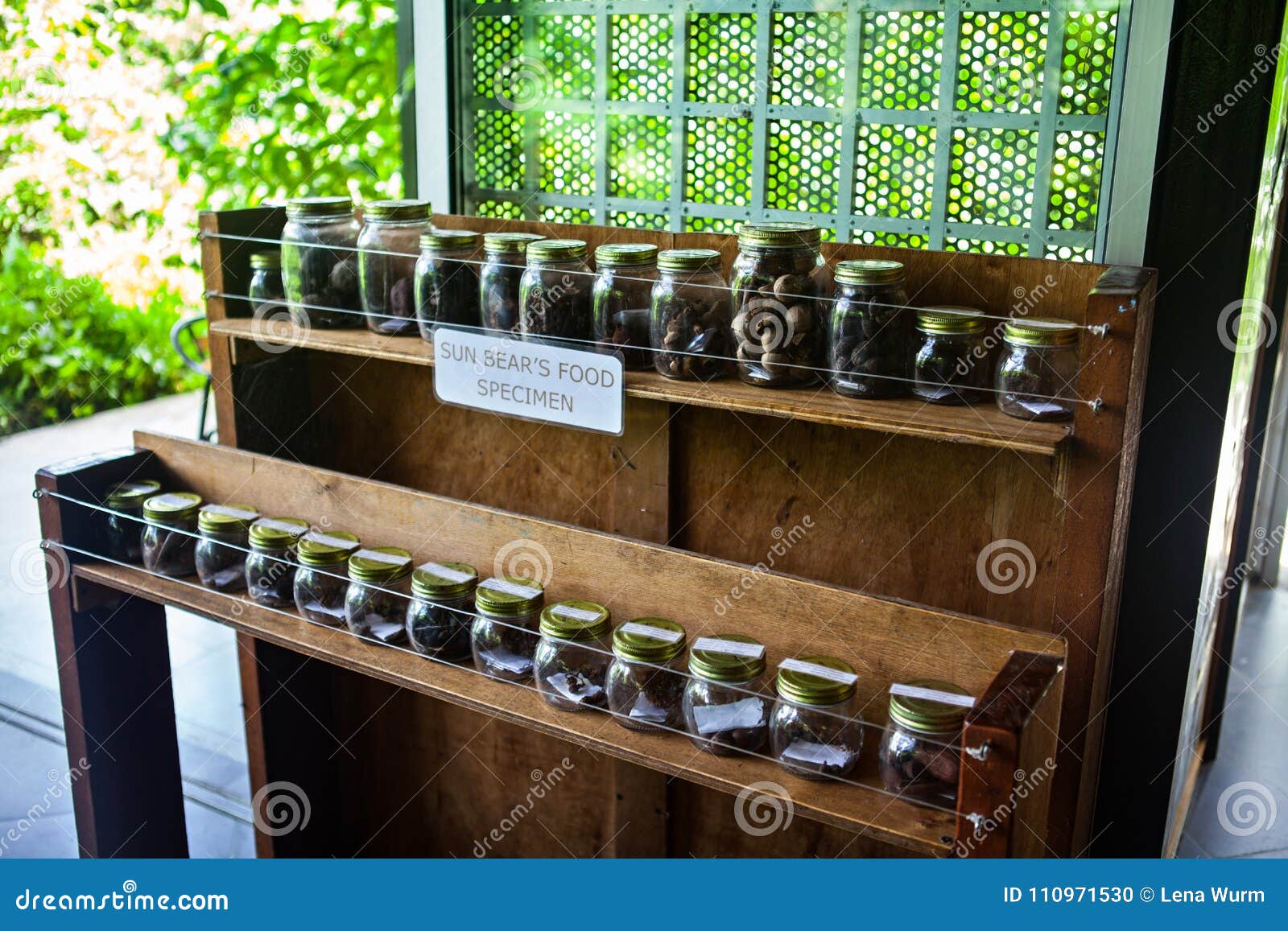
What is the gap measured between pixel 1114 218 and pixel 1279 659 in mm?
2205

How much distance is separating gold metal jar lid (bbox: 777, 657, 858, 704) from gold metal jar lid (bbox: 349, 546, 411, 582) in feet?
1.90

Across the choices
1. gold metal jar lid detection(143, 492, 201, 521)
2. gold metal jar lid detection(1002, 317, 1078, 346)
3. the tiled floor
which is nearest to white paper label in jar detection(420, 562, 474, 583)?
gold metal jar lid detection(143, 492, 201, 521)

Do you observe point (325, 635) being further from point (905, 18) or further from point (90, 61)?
point (90, 61)

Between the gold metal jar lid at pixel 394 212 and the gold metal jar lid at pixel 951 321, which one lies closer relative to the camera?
the gold metal jar lid at pixel 951 321

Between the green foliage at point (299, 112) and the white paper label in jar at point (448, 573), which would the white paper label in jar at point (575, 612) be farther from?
A: the green foliage at point (299, 112)

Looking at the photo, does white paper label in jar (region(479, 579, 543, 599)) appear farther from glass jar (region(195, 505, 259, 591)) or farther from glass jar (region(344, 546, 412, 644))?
glass jar (region(195, 505, 259, 591))

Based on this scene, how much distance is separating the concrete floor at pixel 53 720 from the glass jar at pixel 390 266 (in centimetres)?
111

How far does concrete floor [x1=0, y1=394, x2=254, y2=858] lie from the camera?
2424 millimetres

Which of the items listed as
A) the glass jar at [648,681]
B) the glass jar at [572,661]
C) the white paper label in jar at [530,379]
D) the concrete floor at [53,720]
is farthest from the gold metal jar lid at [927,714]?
the concrete floor at [53,720]

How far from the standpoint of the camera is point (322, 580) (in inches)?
66.1

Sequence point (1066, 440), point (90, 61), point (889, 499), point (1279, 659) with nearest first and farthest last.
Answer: point (1066, 440)
point (889, 499)
point (1279, 659)
point (90, 61)

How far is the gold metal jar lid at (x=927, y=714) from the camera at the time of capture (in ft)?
4.03
